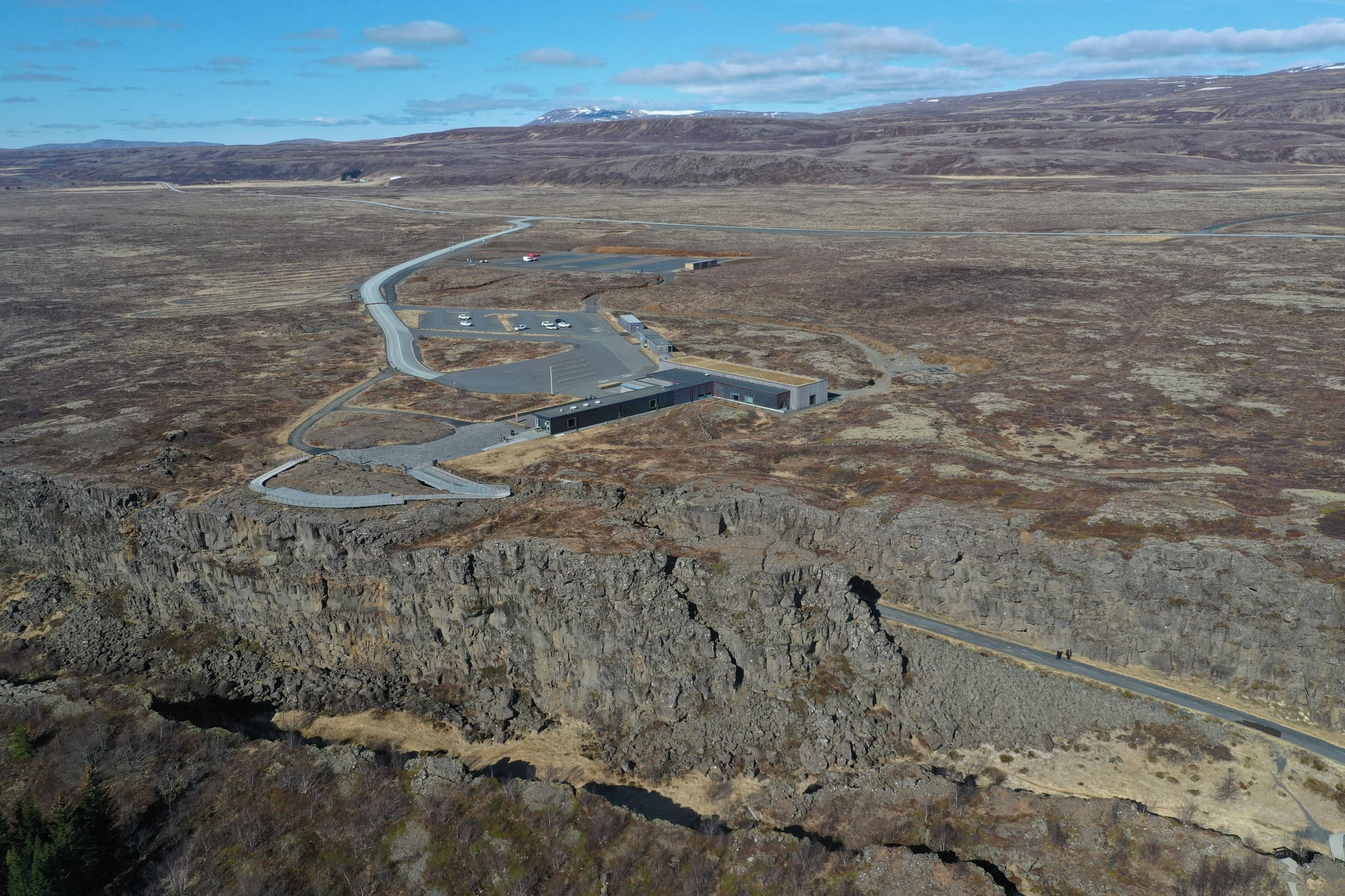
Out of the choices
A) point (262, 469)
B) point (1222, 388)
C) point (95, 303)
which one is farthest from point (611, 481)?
point (95, 303)

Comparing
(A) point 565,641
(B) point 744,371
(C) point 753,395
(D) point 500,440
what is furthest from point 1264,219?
(A) point 565,641

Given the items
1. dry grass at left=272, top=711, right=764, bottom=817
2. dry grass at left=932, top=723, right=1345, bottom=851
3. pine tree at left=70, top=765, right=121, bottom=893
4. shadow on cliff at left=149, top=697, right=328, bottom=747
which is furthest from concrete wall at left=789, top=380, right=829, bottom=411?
pine tree at left=70, top=765, right=121, bottom=893

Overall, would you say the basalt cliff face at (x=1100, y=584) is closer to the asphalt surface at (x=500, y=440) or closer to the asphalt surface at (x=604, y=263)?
the asphalt surface at (x=500, y=440)

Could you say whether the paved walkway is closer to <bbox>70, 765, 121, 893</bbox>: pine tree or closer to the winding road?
the winding road

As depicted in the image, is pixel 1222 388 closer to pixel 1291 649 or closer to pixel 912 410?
pixel 912 410

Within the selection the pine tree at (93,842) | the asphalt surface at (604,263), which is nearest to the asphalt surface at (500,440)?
the asphalt surface at (604,263)
